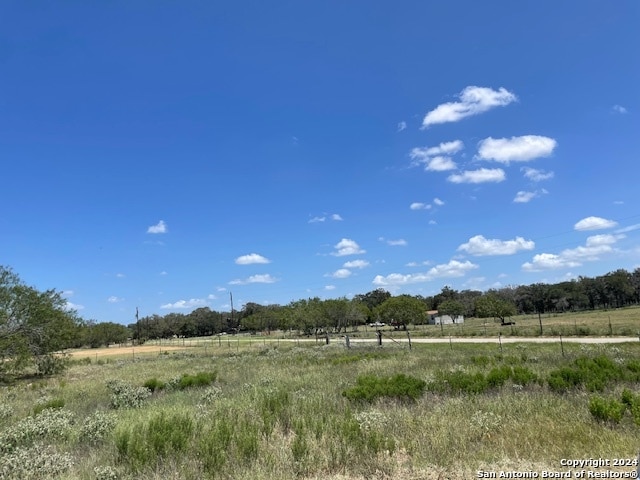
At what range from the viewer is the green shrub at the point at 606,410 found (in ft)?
25.5

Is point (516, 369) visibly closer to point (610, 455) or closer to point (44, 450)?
point (610, 455)

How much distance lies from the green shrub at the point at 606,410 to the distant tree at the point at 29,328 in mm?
34634

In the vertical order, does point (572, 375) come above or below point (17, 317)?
below

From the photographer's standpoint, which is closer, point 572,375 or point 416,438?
point 416,438

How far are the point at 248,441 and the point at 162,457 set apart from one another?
1465mm

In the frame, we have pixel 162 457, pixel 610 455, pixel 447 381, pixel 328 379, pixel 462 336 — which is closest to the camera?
pixel 610 455

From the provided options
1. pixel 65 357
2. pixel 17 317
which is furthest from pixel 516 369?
pixel 65 357

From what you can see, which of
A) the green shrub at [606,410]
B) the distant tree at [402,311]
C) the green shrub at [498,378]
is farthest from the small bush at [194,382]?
the distant tree at [402,311]

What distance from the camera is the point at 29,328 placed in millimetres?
32312

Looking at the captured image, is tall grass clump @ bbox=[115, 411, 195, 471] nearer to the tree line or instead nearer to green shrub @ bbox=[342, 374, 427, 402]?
green shrub @ bbox=[342, 374, 427, 402]

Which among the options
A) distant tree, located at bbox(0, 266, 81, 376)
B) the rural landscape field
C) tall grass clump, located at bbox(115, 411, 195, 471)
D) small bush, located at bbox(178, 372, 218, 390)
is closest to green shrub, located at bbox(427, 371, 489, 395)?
the rural landscape field

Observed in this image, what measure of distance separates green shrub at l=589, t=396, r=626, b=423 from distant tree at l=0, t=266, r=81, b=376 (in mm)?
34634

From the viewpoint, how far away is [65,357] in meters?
37.5

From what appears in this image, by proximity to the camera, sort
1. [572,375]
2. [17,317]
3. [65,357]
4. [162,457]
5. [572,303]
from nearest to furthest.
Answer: [162,457], [572,375], [17,317], [65,357], [572,303]
